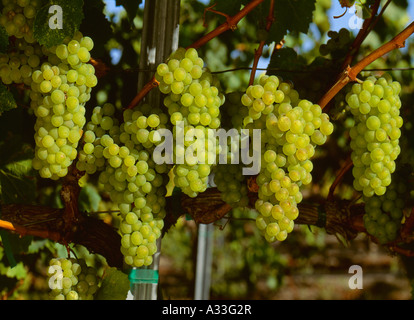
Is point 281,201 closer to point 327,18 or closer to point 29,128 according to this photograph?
point 29,128

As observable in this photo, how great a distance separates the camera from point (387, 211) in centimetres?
83

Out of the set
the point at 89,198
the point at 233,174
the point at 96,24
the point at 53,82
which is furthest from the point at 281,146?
the point at 89,198

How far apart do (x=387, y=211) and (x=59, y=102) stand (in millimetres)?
528

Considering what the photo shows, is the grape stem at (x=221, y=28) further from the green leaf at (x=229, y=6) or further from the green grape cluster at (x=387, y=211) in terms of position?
the green grape cluster at (x=387, y=211)

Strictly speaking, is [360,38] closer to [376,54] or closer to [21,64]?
[376,54]

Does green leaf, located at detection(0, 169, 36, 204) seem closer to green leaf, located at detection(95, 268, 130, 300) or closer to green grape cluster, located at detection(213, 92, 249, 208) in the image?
green leaf, located at detection(95, 268, 130, 300)

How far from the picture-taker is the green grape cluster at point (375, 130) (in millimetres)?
702

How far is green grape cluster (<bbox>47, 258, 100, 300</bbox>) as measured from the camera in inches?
30.1

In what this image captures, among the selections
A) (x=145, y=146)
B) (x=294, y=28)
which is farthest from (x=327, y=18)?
(x=145, y=146)

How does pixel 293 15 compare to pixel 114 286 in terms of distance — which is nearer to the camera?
pixel 114 286

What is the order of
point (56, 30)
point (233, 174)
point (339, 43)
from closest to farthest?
1. point (56, 30)
2. point (233, 174)
3. point (339, 43)

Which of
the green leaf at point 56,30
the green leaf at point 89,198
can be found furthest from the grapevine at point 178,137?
the green leaf at point 89,198

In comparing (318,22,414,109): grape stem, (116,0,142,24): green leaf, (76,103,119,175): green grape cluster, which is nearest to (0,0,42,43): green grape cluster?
(76,103,119,175): green grape cluster

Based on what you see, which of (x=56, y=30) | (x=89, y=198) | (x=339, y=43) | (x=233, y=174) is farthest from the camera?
(x=89, y=198)
